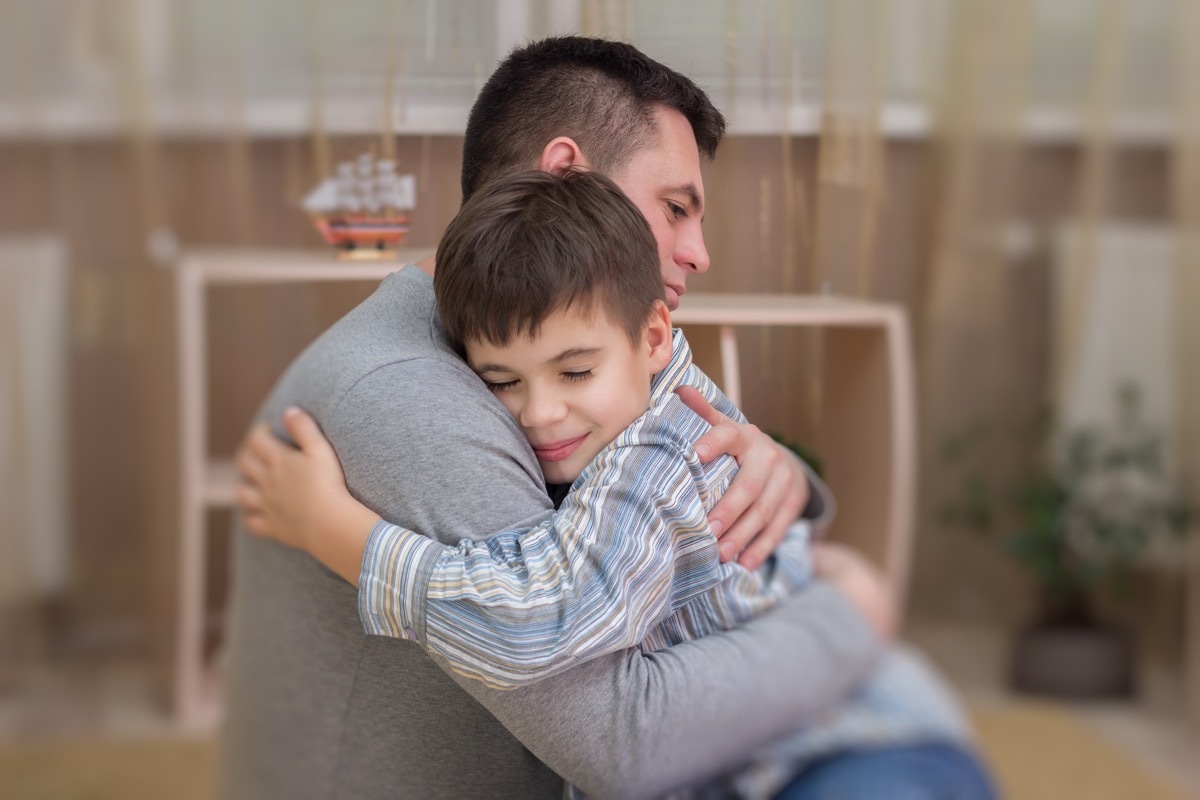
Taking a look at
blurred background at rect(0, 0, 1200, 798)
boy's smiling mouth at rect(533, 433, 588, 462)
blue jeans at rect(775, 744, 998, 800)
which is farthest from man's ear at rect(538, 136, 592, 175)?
blurred background at rect(0, 0, 1200, 798)

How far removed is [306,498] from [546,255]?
147mm

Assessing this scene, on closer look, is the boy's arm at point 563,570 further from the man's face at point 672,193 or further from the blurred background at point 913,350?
the blurred background at point 913,350

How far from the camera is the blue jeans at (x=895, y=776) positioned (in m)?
0.61

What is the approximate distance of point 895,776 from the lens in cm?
64

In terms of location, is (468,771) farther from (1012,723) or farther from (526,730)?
(1012,723)

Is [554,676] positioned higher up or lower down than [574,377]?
lower down

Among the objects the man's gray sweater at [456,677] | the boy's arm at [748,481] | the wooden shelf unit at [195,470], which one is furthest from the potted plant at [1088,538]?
the boy's arm at [748,481]

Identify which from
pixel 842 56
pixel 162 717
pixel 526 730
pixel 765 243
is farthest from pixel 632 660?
pixel 162 717

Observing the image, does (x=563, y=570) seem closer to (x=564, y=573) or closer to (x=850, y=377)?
(x=564, y=573)

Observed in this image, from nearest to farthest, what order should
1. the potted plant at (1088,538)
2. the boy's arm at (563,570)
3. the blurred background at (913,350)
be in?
the boy's arm at (563,570) → the blurred background at (913,350) → the potted plant at (1088,538)

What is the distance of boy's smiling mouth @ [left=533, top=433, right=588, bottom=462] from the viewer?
0.48m

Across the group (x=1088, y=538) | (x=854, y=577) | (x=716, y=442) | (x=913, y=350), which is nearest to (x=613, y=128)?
(x=716, y=442)

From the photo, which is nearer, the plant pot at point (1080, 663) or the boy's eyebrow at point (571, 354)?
the boy's eyebrow at point (571, 354)

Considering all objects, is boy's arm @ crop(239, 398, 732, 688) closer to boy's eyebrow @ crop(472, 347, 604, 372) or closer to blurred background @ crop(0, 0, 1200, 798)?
boy's eyebrow @ crop(472, 347, 604, 372)
